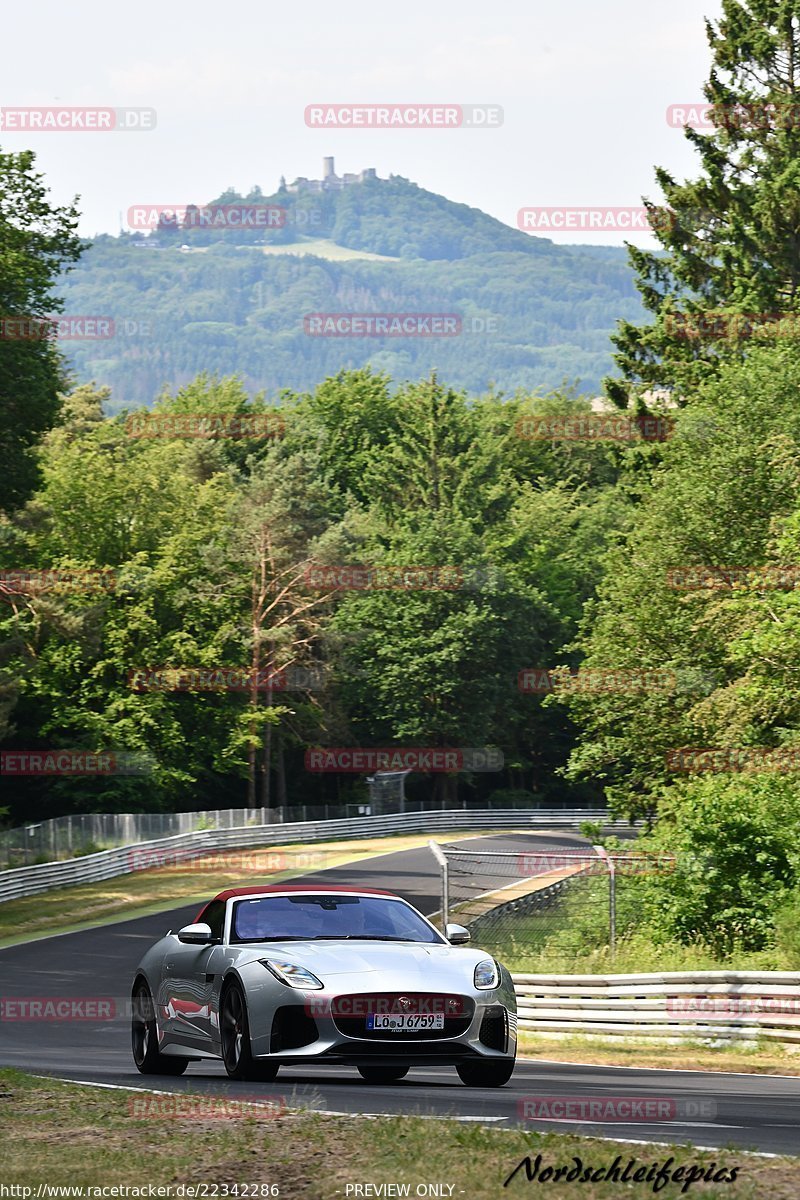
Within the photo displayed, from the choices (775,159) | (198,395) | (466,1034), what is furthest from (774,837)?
(198,395)

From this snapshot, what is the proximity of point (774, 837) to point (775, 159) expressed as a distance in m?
33.1

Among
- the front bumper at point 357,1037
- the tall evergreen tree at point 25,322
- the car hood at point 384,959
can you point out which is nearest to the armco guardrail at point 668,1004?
the car hood at point 384,959

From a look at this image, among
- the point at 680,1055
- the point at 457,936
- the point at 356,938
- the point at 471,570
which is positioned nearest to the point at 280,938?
the point at 356,938

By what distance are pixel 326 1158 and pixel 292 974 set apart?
371cm

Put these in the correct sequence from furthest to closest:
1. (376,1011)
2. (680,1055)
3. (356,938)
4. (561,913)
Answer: (561,913) → (680,1055) → (356,938) → (376,1011)

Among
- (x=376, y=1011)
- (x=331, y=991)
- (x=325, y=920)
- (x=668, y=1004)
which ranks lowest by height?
(x=668, y=1004)

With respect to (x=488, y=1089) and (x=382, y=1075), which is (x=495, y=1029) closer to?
(x=488, y=1089)

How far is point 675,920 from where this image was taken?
25922mm

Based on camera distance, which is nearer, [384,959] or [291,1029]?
[291,1029]

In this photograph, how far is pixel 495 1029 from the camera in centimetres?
1175

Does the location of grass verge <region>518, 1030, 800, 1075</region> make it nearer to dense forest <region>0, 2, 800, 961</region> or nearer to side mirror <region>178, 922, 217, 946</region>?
dense forest <region>0, 2, 800, 961</region>

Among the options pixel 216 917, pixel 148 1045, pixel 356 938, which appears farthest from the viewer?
pixel 148 1045

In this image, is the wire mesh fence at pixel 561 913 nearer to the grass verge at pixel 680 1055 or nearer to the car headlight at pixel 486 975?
the grass verge at pixel 680 1055

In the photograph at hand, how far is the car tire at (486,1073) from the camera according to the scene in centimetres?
1211
